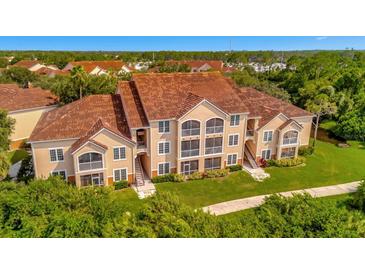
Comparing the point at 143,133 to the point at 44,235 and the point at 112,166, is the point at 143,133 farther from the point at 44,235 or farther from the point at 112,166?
the point at 44,235

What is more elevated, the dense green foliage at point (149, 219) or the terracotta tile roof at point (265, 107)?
the terracotta tile roof at point (265, 107)

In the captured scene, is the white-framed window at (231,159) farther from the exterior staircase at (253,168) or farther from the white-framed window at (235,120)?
the white-framed window at (235,120)

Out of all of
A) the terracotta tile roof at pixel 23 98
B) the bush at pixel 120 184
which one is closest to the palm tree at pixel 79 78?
the terracotta tile roof at pixel 23 98

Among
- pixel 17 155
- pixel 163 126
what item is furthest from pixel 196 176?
pixel 17 155

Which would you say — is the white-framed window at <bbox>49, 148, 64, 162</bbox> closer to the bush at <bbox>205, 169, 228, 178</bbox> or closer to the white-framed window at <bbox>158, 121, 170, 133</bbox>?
the white-framed window at <bbox>158, 121, 170, 133</bbox>

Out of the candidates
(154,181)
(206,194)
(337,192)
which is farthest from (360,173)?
(154,181)

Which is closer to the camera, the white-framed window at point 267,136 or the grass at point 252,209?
the grass at point 252,209
